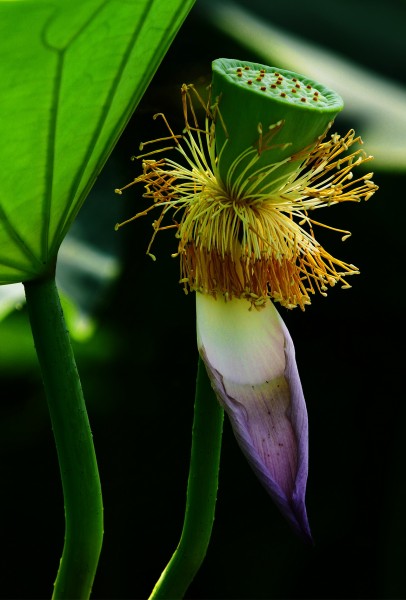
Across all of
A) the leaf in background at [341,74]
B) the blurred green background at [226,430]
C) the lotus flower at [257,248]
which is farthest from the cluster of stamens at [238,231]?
the blurred green background at [226,430]

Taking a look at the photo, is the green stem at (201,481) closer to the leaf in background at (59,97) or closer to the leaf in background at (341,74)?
the leaf in background at (59,97)

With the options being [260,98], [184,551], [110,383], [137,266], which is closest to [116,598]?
[110,383]

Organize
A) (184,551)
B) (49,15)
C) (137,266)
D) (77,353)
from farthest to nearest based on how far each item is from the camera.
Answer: (137,266), (77,353), (184,551), (49,15)

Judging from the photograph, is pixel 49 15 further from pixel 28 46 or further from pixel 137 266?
pixel 137 266

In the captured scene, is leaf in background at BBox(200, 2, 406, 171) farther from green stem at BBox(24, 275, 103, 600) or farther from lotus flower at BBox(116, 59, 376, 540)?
green stem at BBox(24, 275, 103, 600)

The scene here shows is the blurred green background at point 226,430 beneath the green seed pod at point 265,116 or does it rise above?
beneath

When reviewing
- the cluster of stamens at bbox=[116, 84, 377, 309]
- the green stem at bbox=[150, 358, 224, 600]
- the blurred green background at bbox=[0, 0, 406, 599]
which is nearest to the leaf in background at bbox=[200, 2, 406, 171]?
the blurred green background at bbox=[0, 0, 406, 599]

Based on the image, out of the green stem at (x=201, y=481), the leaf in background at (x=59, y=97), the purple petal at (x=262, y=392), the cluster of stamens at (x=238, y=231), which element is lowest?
the green stem at (x=201, y=481)
